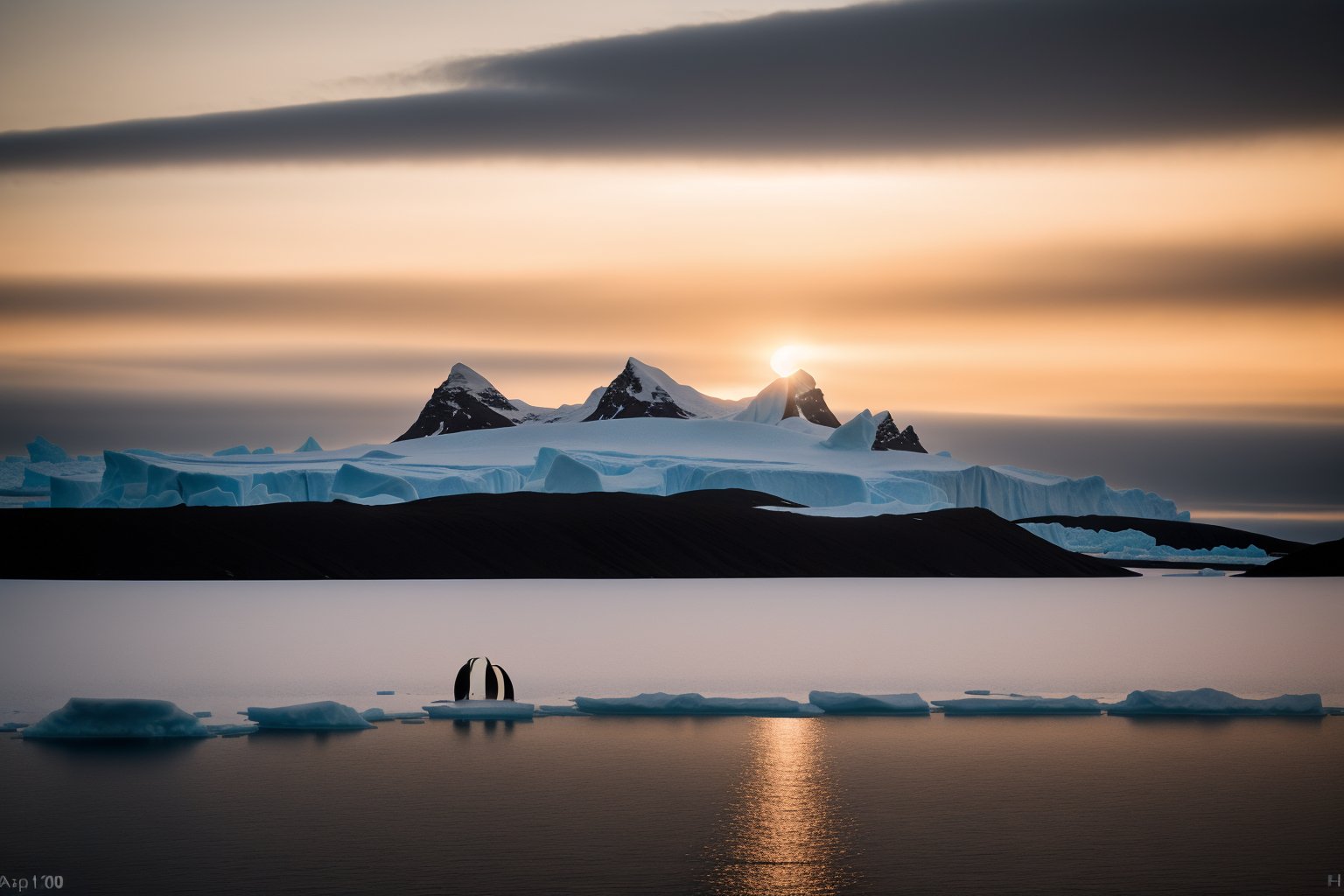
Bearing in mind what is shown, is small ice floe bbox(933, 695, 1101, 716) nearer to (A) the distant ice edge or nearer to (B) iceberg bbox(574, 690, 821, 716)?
(A) the distant ice edge

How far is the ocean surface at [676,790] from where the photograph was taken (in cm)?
1452

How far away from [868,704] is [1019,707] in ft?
9.13

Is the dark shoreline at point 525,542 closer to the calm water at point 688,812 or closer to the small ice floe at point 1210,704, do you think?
the calm water at point 688,812

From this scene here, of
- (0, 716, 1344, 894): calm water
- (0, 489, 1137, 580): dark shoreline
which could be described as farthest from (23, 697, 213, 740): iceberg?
(0, 489, 1137, 580): dark shoreline

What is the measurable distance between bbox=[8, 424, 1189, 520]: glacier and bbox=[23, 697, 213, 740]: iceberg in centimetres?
8447

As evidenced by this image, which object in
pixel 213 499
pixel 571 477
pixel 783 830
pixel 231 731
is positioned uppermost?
pixel 571 477

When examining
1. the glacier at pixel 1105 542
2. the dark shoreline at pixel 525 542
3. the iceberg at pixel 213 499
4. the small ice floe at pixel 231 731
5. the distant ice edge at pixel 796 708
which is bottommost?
the small ice floe at pixel 231 731

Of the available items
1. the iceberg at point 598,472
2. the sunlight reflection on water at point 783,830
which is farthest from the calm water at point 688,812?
the iceberg at point 598,472

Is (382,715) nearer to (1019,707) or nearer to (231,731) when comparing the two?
(231,731)

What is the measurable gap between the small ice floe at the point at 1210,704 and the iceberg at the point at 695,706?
5.79 m

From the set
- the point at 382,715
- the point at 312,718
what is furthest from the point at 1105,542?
the point at 312,718

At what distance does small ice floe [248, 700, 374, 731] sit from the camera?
23766mm

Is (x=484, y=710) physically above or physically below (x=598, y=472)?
below

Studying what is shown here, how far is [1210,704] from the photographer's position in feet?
85.6
